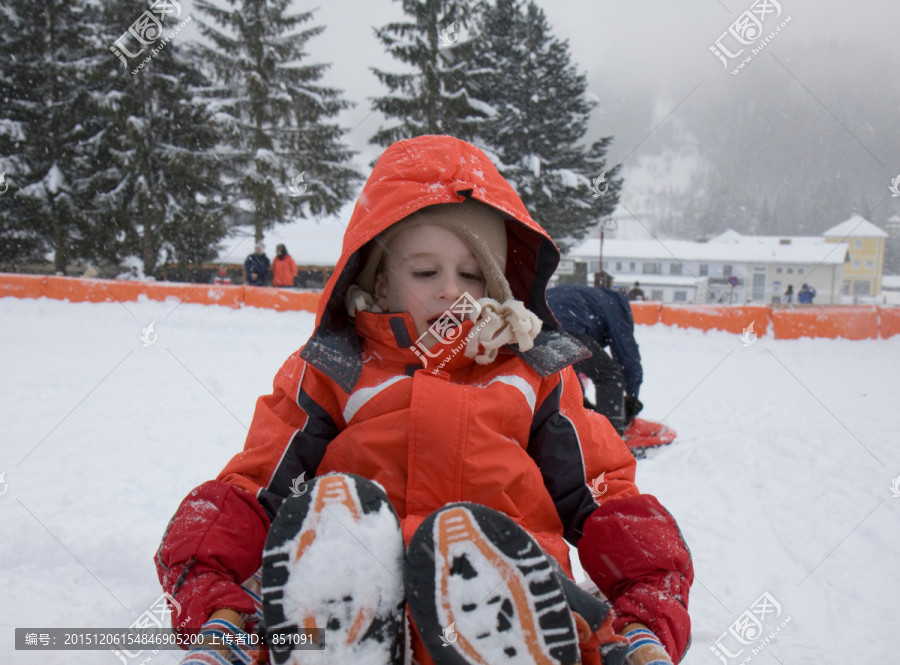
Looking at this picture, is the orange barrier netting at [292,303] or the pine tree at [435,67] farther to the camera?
the pine tree at [435,67]

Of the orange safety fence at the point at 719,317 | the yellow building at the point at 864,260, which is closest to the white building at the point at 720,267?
the yellow building at the point at 864,260

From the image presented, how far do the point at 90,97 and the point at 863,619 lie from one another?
78.5 ft

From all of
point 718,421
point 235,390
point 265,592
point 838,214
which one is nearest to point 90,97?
point 235,390

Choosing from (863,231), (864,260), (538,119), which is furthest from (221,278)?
(864,260)

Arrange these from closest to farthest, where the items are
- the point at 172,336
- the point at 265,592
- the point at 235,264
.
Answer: the point at 265,592 < the point at 172,336 < the point at 235,264

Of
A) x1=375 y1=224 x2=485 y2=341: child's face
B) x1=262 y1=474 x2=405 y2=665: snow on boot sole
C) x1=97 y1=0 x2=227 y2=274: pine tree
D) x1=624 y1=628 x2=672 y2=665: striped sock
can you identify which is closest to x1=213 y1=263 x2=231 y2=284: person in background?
x1=97 y1=0 x2=227 y2=274: pine tree

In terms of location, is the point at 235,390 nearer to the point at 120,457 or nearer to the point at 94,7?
the point at 120,457

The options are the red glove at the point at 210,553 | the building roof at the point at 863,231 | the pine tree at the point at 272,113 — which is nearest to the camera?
the red glove at the point at 210,553

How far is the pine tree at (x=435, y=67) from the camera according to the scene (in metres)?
20.5

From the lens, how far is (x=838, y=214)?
6706 cm

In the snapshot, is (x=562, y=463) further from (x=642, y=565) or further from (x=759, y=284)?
(x=759, y=284)

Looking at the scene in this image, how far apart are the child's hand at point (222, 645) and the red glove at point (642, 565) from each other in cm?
91

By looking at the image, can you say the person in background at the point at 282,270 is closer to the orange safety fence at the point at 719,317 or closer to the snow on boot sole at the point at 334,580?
the orange safety fence at the point at 719,317

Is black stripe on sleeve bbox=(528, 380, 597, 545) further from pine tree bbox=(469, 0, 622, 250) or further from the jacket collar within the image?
pine tree bbox=(469, 0, 622, 250)
